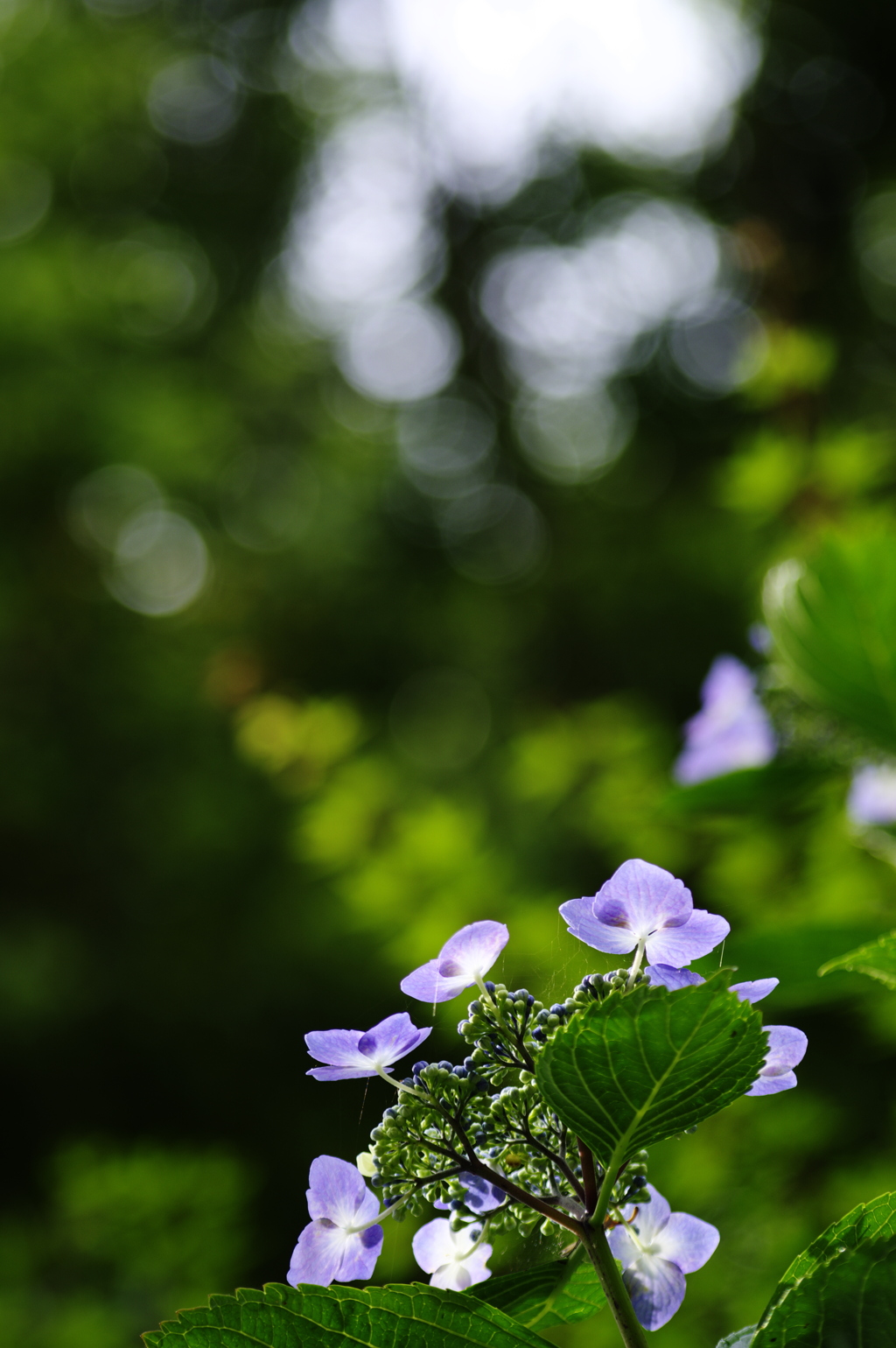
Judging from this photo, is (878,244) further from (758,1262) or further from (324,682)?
(758,1262)

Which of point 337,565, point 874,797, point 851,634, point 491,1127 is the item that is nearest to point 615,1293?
point 491,1127

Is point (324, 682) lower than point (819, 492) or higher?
higher

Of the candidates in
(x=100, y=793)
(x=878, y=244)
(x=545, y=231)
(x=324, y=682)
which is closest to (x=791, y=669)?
(x=324, y=682)

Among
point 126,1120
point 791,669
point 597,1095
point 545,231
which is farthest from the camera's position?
point 545,231

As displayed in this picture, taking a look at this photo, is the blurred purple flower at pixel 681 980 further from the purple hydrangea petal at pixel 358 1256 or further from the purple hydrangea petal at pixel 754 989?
the purple hydrangea petal at pixel 358 1256

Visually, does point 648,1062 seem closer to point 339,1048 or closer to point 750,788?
point 339,1048

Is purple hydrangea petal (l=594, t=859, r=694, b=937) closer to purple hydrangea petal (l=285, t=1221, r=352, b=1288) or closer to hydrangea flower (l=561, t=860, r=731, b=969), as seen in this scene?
hydrangea flower (l=561, t=860, r=731, b=969)

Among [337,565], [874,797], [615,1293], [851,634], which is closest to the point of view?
[615,1293]
